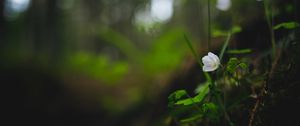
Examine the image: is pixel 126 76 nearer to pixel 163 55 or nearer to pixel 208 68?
pixel 163 55

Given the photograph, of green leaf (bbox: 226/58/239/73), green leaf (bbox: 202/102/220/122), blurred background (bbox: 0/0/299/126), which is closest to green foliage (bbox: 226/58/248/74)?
green leaf (bbox: 226/58/239/73)

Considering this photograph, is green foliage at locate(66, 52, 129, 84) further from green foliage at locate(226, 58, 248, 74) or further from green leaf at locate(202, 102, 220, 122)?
green foliage at locate(226, 58, 248, 74)

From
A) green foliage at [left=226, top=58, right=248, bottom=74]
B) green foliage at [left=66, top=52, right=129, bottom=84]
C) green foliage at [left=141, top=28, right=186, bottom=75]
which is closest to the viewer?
green foliage at [left=226, top=58, right=248, bottom=74]

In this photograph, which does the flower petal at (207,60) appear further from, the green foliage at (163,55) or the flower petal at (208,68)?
the green foliage at (163,55)

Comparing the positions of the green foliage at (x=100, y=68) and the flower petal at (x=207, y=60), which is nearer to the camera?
the flower petal at (x=207, y=60)

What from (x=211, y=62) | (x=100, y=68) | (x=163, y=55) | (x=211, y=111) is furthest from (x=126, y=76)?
(x=211, y=62)

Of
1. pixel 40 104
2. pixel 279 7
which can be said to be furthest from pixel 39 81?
pixel 279 7

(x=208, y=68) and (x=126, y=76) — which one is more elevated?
(x=208, y=68)

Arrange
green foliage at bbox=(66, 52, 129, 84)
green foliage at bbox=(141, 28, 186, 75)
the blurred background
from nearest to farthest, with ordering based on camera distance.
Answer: the blurred background
green foliage at bbox=(141, 28, 186, 75)
green foliage at bbox=(66, 52, 129, 84)

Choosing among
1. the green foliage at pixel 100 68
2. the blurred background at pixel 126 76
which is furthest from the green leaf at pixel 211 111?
the green foliage at pixel 100 68

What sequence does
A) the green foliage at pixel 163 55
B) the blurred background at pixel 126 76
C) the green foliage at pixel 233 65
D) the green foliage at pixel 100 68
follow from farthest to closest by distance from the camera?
the green foliage at pixel 100 68
the green foliage at pixel 163 55
the blurred background at pixel 126 76
the green foliage at pixel 233 65

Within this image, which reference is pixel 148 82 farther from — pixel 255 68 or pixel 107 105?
pixel 255 68
